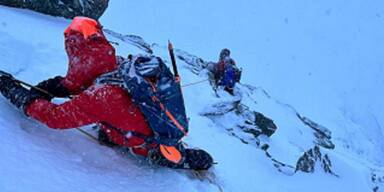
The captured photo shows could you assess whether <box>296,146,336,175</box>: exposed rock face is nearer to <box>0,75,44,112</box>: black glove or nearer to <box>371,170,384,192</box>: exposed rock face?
<box>371,170,384,192</box>: exposed rock face

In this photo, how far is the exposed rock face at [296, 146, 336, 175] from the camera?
426 inches

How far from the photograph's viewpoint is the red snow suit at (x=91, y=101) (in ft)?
12.7

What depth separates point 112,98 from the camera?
3.87 m

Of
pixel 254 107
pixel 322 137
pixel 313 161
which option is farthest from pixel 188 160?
pixel 322 137

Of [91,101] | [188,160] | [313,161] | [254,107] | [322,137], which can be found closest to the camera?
[91,101]

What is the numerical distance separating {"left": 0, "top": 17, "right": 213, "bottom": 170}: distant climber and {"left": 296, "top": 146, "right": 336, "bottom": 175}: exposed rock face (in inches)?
276

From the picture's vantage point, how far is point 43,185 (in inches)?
125

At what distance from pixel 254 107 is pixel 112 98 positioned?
394 inches

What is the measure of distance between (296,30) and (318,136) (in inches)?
1473

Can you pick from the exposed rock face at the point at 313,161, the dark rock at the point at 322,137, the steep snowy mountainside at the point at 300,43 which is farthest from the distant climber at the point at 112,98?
the steep snowy mountainside at the point at 300,43

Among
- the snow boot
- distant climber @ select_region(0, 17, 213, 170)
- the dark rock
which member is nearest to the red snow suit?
distant climber @ select_region(0, 17, 213, 170)

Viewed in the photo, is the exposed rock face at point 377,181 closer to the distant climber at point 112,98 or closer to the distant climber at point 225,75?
the distant climber at point 225,75

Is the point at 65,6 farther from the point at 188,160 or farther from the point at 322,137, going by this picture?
the point at 322,137

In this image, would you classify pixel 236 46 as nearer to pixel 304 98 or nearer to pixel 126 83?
pixel 304 98
